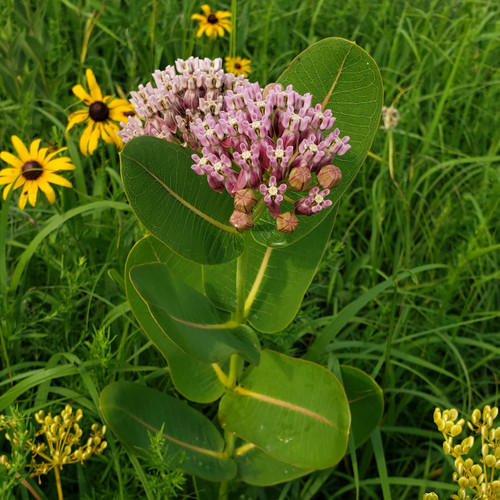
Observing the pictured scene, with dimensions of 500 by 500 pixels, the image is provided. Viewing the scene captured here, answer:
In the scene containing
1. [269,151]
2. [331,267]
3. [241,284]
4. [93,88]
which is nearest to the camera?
[269,151]

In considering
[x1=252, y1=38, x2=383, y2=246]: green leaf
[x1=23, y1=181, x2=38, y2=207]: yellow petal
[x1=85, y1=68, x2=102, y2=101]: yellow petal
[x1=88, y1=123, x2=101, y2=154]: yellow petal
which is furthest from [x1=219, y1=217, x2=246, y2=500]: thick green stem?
[x1=85, y1=68, x2=102, y2=101]: yellow petal

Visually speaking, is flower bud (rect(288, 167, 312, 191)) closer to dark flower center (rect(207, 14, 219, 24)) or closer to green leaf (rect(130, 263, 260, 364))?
green leaf (rect(130, 263, 260, 364))

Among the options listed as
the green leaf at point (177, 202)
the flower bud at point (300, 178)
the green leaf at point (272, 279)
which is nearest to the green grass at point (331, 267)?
the green leaf at point (272, 279)

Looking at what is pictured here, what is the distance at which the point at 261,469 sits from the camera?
6.17ft

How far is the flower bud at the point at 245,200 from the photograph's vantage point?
134cm

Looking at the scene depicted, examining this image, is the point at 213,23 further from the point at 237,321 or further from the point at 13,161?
the point at 237,321

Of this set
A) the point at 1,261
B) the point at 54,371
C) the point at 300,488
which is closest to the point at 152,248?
the point at 54,371

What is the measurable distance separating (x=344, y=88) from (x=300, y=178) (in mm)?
431

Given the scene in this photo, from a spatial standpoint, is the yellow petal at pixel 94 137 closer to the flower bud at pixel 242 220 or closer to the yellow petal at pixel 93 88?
the yellow petal at pixel 93 88

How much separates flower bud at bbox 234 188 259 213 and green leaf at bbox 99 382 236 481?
0.74 meters

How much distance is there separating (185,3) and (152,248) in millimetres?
2105

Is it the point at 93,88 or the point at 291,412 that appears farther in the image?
the point at 93,88

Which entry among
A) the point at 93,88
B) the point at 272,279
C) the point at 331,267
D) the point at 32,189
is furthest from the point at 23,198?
the point at 331,267

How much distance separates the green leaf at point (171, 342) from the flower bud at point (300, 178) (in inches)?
21.5
